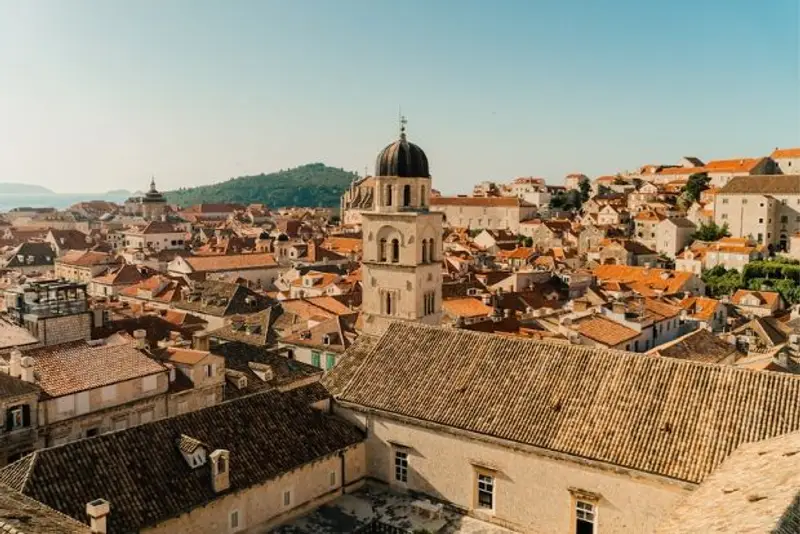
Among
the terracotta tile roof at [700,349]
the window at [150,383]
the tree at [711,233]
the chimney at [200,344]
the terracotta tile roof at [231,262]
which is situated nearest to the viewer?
the window at [150,383]

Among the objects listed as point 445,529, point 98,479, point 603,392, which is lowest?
point 445,529

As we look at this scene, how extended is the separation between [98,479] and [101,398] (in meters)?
8.26

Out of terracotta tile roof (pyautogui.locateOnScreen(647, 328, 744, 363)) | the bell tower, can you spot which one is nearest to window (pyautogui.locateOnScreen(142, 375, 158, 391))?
the bell tower

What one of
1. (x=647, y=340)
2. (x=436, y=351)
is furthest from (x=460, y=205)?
(x=436, y=351)

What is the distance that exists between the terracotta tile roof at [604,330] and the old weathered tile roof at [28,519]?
36434 millimetres

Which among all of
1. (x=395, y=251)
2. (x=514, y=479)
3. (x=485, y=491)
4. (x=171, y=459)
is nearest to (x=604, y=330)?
(x=395, y=251)

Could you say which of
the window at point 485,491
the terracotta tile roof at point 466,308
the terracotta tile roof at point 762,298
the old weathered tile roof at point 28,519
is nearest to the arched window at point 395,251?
the window at point 485,491

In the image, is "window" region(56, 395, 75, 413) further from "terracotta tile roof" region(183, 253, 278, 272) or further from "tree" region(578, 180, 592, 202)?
"tree" region(578, 180, 592, 202)

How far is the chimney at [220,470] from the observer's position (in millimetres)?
22719

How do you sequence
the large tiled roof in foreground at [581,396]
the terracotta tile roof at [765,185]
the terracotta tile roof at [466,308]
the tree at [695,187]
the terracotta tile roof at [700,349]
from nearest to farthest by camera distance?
the large tiled roof in foreground at [581,396] < the terracotta tile roof at [700,349] < the terracotta tile roof at [466,308] < the terracotta tile roof at [765,185] < the tree at [695,187]

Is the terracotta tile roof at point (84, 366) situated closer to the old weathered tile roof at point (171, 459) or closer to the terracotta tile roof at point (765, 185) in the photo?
the old weathered tile roof at point (171, 459)

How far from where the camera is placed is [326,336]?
154 feet

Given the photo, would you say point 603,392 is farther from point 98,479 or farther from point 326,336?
point 326,336

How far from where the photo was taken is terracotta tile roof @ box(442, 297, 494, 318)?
56.4 meters
